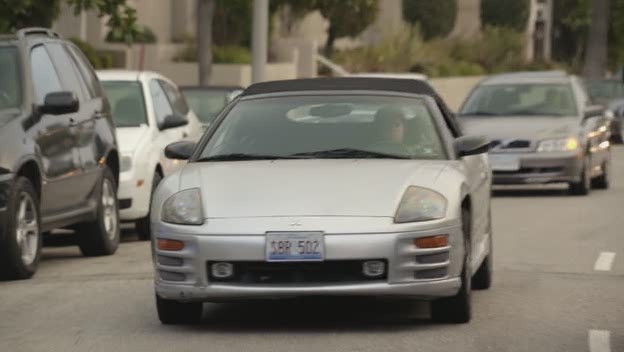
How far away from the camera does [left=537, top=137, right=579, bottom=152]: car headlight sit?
22484mm

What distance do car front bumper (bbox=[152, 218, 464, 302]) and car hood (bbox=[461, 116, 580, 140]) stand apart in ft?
41.6

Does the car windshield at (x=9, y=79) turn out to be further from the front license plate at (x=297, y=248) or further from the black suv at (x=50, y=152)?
the front license plate at (x=297, y=248)

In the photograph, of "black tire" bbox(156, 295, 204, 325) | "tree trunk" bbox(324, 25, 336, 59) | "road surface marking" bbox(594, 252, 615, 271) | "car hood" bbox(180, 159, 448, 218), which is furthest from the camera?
"tree trunk" bbox(324, 25, 336, 59)

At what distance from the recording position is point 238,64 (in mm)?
41750

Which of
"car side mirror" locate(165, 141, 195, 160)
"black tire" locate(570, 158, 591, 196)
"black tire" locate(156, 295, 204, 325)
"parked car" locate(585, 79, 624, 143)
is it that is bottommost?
"parked car" locate(585, 79, 624, 143)

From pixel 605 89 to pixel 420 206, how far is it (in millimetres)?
37246

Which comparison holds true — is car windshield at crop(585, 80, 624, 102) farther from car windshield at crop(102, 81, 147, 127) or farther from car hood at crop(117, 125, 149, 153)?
car hood at crop(117, 125, 149, 153)

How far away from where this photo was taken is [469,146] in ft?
35.8

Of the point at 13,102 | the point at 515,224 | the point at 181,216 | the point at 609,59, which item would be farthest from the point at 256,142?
the point at 609,59

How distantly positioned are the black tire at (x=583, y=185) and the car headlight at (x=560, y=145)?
→ 0.26 m

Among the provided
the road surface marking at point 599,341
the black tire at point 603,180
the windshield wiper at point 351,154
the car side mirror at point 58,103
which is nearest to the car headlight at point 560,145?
the black tire at point 603,180

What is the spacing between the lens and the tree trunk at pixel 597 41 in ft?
191

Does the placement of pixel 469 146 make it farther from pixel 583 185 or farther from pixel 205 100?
pixel 205 100

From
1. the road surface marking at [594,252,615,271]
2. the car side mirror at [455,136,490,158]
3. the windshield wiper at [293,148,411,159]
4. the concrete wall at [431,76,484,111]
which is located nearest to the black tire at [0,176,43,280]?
A: the windshield wiper at [293,148,411,159]
